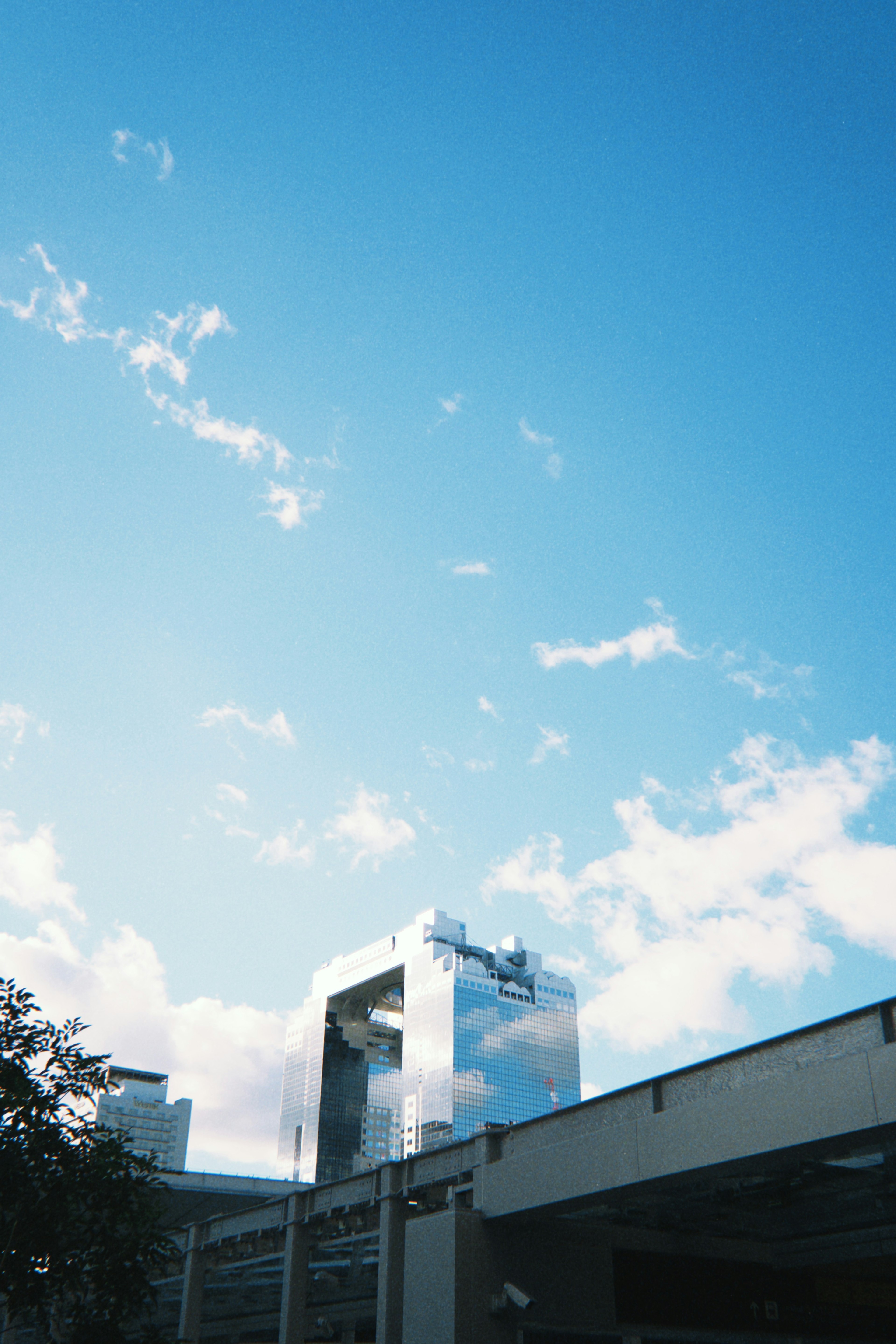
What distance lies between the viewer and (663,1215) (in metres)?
16.5

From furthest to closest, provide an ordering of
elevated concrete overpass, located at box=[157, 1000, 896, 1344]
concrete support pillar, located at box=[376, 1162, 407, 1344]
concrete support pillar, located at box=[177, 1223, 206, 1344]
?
concrete support pillar, located at box=[177, 1223, 206, 1344], concrete support pillar, located at box=[376, 1162, 407, 1344], elevated concrete overpass, located at box=[157, 1000, 896, 1344]

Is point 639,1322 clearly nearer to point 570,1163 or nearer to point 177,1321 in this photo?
point 570,1163

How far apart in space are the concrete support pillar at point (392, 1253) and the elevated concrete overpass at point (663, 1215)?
1.5 inches

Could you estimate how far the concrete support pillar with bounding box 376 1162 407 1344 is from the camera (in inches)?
823

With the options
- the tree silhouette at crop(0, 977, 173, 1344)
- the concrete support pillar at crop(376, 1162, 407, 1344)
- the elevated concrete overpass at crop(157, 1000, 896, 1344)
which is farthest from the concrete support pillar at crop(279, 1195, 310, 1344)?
the tree silhouette at crop(0, 977, 173, 1344)

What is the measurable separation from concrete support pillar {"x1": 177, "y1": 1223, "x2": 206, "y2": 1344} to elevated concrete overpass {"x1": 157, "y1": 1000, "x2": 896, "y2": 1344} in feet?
13.4

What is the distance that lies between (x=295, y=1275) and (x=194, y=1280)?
564 centimetres

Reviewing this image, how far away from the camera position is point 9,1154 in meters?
12.6

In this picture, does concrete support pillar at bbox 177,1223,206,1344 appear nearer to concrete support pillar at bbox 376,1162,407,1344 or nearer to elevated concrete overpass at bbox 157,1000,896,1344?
elevated concrete overpass at bbox 157,1000,896,1344

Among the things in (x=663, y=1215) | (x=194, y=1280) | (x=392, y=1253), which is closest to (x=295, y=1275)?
(x=392, y=1253)

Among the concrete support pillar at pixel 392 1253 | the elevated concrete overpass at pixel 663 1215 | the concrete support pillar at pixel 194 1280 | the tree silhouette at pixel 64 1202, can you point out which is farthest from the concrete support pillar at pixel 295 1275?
the tree silhouette at pixel 64 1202

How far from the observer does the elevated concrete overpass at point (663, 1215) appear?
11906 millimetres

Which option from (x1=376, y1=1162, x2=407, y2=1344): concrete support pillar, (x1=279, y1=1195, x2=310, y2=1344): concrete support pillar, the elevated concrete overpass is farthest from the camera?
(x1=279, y1=1195, x2=310, y2=1344): concrete support pillar

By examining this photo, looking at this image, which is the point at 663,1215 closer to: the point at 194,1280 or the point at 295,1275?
the point at 295,1275
